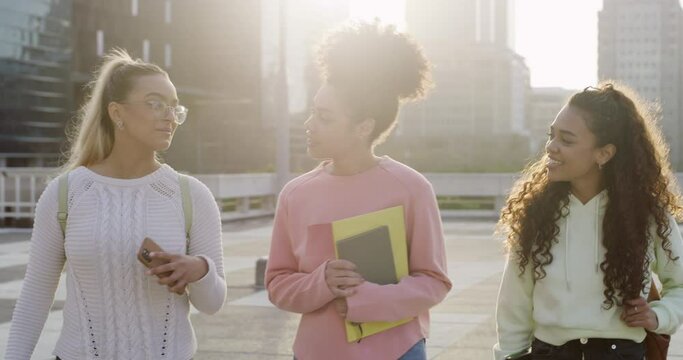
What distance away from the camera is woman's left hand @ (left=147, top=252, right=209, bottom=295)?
3291 mm

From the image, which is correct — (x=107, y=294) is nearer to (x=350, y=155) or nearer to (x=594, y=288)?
(x=350, y=155)

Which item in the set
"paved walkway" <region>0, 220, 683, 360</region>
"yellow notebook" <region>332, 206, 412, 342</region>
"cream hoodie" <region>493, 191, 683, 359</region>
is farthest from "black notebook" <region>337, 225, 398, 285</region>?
"paved walkway" <region>0, 220, 683, 360</region>

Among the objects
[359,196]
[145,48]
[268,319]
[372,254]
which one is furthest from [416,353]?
[145,48]

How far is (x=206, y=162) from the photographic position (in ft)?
255

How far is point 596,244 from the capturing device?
11.8 feet

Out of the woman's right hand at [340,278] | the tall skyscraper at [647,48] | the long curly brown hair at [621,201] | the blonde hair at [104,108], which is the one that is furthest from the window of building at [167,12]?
the tall skyscraper at [647,48]

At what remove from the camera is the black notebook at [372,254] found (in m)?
3.18

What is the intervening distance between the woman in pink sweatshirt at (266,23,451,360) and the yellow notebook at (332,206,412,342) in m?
0.03

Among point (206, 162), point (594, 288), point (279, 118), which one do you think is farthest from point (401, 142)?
point (594, 288)

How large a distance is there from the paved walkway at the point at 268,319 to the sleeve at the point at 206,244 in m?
4.13

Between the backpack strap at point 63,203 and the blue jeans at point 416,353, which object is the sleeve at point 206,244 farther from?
the blue jeans at point 416,353

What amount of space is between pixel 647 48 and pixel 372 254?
138495mm

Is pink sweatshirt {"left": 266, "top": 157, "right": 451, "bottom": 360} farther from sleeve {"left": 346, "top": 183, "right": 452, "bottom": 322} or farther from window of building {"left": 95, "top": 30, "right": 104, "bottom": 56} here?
window of building {"left": 95, "top": 30, "right": 104, "bottom": 56}

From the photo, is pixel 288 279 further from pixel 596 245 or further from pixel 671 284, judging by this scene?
pixel 671 284
